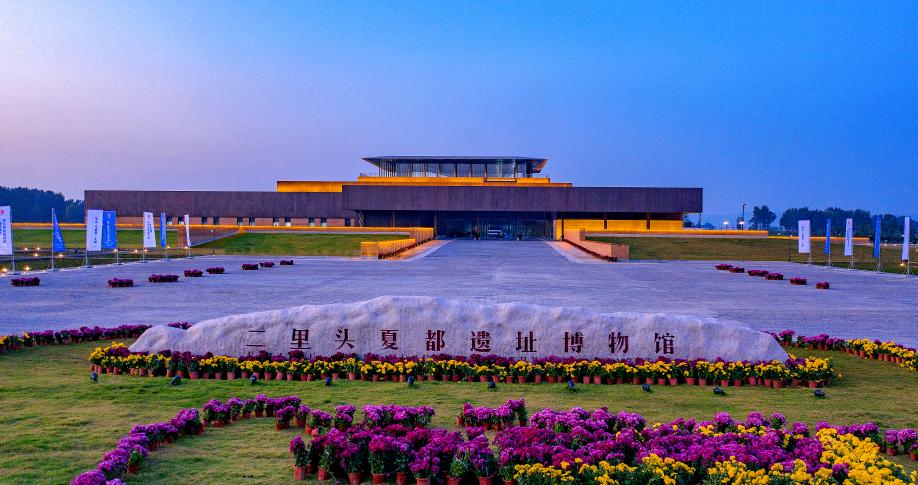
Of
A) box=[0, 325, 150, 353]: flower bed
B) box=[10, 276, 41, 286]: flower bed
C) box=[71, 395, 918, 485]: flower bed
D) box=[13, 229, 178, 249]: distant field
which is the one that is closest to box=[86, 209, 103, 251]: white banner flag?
box=[10, 276, 41, 286]: flower bed

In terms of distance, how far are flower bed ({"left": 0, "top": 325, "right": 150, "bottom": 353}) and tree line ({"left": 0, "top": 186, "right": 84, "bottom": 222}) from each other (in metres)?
117

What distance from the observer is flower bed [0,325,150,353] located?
35.2 ft

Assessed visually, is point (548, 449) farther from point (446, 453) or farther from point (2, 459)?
point (2, 459)

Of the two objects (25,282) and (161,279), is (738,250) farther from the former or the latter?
(25,282)

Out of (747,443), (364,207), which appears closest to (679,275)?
(747,443)

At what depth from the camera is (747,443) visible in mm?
5652

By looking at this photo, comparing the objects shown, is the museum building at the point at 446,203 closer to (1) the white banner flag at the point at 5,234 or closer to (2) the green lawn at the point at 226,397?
(1) the white banner flag at the point at 5,234

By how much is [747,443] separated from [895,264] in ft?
130

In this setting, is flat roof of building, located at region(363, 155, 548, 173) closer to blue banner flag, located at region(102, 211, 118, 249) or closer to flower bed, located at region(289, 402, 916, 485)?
blue banner flag, located at region(102, 211, 118, 249)

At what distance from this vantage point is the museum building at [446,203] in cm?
6831

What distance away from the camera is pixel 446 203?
68750 millimetres

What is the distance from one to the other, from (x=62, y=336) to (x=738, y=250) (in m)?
42.9

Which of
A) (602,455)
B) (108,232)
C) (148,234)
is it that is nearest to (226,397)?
(602,455)

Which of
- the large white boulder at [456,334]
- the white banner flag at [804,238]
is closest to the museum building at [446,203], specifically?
the white banner flag at [804,238]
